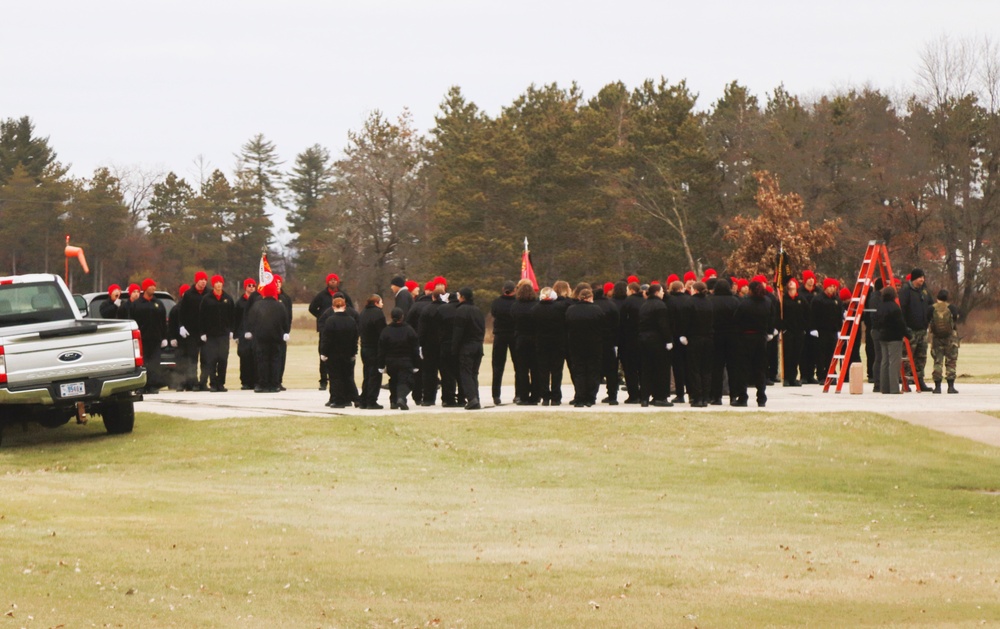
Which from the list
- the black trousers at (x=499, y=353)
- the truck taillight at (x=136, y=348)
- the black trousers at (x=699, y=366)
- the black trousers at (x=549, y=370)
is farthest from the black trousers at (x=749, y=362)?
the truck taillight at (x=136, y=348)

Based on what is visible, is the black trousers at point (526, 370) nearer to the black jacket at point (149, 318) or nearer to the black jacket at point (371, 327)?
the black jacket at point (371, 327)

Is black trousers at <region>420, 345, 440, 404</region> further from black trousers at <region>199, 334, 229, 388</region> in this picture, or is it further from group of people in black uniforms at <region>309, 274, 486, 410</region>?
black trousers at <region>199, 334, 229, 388</region>

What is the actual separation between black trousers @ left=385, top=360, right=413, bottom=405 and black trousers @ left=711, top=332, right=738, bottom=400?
4.75m

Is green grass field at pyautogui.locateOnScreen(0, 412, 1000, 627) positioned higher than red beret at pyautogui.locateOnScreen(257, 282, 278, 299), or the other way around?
red beret at pyautogui.locateOnScreen(257, 282, 278, 299)

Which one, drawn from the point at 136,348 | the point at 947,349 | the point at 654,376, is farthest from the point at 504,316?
the point at 947,349

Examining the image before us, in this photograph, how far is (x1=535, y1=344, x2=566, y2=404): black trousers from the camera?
911 inches

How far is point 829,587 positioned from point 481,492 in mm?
6028

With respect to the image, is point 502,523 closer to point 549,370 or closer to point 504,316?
point 549,370

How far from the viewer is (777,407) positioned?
23344mm

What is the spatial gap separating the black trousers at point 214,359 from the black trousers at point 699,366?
9.11 metres

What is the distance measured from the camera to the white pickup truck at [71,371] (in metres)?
19.3

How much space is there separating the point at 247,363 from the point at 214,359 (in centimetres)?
94

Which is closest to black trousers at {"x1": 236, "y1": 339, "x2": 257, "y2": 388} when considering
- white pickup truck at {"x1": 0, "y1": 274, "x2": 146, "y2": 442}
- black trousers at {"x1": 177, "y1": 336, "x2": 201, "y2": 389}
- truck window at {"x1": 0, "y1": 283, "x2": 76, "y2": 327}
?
black trousers at {"x1": 177, "y1": 336, "x2": 201, "y2": 389}

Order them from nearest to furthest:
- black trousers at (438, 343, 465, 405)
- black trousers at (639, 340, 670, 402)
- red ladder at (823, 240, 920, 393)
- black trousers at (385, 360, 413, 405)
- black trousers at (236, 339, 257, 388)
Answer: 1. black trousers at (385, 360, 413, 405)
2. black trousers at (639, 340, 670, 402)
3. black trousers at (438, 343, 465, 405)
4. red ladder at (823, 240, 920, 393)
5. black trousers at (236, 339, 257, 388)
